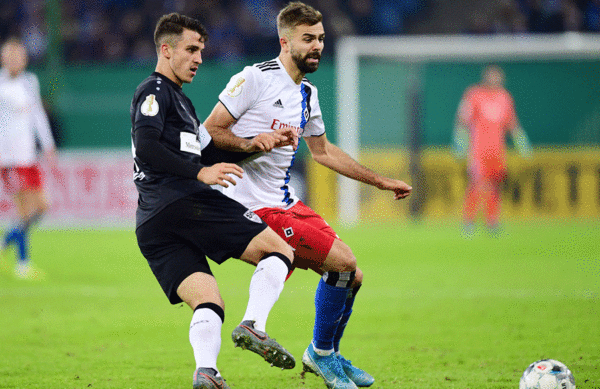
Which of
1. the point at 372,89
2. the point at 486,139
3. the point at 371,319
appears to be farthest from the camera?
the point at 372,89

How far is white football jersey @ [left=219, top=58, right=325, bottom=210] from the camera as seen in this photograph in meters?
4.62

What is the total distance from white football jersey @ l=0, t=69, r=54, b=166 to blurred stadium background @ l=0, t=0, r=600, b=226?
16.3ft

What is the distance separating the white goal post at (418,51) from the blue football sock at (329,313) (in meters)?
10.7

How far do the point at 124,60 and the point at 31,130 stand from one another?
8.12 metres

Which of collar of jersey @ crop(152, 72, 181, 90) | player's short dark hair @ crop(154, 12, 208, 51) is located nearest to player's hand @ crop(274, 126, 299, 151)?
collar of jersey @ crop(152, 72, 181, 90)

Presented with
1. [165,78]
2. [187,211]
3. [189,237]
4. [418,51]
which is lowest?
[189,237]

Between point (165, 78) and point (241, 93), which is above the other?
point (165, 78)

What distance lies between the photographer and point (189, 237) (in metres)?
3.85

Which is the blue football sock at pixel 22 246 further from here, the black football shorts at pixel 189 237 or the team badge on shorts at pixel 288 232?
the black football shorts at pixel 189 237

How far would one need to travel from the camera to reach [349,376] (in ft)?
14.7

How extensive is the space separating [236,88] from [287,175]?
60 centimetres

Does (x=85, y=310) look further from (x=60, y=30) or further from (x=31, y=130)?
(x=60, y=30)

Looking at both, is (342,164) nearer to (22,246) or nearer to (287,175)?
(287,175)

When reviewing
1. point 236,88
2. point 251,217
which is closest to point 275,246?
point 251,217
